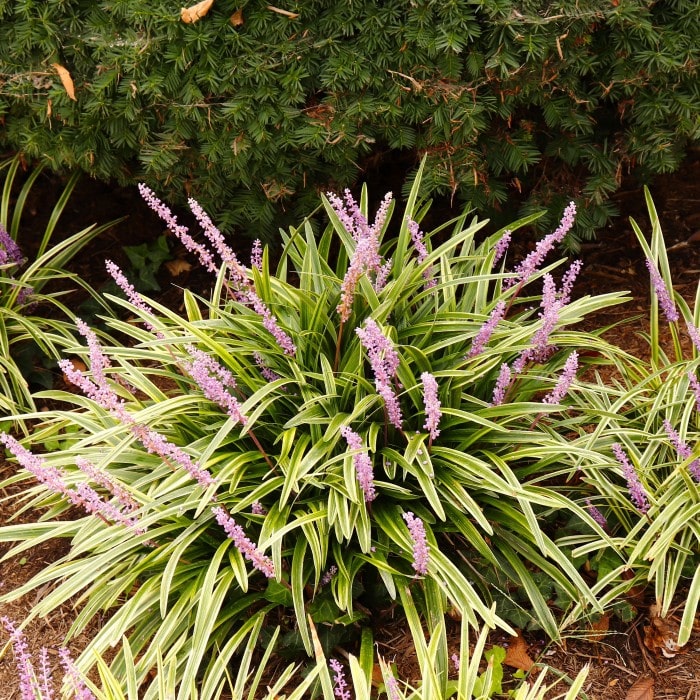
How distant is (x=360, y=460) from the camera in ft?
8.43

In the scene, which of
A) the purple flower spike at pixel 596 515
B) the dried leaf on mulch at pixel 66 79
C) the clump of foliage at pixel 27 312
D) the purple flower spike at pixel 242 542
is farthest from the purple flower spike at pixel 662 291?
the clump of foliage at pixel 27 312

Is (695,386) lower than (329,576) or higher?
lower

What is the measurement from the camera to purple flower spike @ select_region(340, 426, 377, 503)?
251 centimetres

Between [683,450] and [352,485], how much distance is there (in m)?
1.12

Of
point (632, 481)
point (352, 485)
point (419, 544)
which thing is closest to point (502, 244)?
point (632, 481)

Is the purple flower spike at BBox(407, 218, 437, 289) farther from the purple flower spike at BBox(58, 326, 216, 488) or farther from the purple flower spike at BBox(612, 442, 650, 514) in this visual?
the purple flower spike at BBox(58, 326, 216, 488)

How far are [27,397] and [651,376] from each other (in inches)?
102

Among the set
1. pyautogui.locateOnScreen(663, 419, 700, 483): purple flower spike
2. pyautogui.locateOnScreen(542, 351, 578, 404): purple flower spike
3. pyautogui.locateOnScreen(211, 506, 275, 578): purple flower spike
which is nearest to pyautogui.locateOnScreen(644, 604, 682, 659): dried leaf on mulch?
pyautogui.locateOnScreen(663, 419, 700, 483): purple flower spike

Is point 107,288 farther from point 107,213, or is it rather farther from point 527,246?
point 527,246

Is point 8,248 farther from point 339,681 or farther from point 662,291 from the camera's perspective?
point 662,291

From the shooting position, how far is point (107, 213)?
4965 millimetres

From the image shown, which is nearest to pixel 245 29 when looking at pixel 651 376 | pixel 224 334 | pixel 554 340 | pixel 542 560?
pixel 224 334

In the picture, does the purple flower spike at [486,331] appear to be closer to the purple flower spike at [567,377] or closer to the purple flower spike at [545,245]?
the purple flower spike at [545,245]

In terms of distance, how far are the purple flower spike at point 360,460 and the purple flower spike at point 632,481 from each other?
814mm
